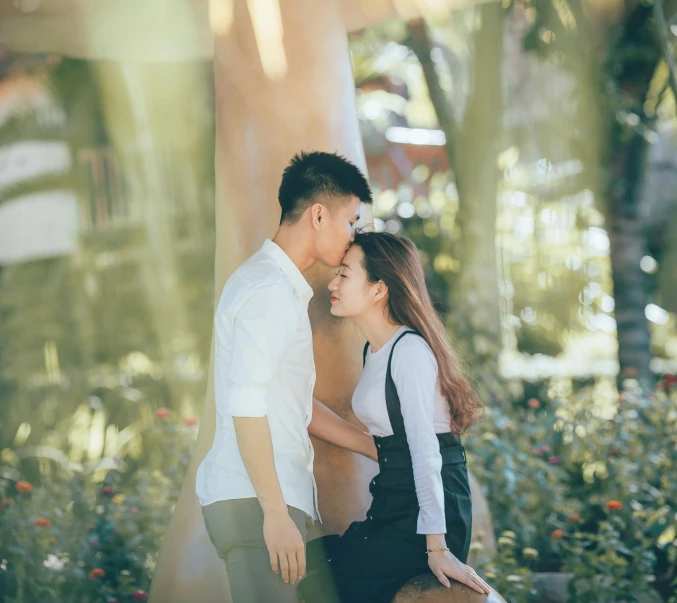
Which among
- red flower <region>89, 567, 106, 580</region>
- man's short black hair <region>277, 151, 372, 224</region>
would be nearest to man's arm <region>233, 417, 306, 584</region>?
man's short black hair <region>277, 151, 372, 224</region>

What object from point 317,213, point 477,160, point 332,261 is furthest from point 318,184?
point 477,160

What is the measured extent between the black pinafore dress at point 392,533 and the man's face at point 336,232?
1.01ft

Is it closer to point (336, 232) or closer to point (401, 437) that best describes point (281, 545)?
point (401, 437)

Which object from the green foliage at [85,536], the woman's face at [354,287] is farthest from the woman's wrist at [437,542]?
the green foliage at [85,536]

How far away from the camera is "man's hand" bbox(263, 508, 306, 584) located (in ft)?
7.11

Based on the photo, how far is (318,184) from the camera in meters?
2.50

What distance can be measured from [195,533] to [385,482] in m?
0.88

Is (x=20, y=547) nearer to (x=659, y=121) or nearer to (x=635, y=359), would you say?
(x=635, y=359)

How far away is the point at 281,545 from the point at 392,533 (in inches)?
13.6

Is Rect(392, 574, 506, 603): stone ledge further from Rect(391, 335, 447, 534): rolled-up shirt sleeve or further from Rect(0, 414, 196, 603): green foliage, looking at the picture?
Rect(0, 414, 196, 603): green foliage

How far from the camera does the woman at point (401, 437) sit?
2.28 metres

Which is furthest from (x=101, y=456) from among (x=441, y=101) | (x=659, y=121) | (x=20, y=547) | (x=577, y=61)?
(x=659, y=121)

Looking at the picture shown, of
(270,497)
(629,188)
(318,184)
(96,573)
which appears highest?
(629,188)

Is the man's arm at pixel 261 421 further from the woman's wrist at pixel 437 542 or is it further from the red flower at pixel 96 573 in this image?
the red flower at pixel 96 573
